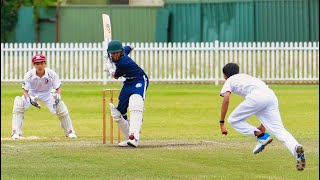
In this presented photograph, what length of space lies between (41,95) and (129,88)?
10.0 ft

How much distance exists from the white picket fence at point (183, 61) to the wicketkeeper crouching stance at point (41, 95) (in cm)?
1813

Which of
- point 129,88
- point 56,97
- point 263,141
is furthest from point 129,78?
point 263,141

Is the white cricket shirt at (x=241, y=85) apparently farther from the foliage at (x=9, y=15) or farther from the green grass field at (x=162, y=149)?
the foliage at (x=9, y=15)

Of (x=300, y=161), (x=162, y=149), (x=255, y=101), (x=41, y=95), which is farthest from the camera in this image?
(x=41, y=95)

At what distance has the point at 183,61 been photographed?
39.7 metres

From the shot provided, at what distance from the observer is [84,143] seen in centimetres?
1952

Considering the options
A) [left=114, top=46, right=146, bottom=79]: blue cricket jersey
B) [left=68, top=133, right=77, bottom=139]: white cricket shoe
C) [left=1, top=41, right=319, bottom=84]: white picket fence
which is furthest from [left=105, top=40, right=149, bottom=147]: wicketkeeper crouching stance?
[left=1, top=41, right=319, bottom=84]: white picket fence

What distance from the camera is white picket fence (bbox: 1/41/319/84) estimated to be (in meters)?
39.3

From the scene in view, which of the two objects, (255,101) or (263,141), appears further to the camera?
(263,141)

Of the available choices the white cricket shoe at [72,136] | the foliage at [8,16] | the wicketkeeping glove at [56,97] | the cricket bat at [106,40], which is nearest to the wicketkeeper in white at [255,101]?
the cricket bat at [106,40]

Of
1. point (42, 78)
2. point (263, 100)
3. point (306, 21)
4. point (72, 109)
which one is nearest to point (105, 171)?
point (263, 100)

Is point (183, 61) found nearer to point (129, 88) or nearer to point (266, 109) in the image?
point (129, 88)

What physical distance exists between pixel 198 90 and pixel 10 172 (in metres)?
21.9

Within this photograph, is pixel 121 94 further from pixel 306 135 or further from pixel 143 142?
pixel 306 135
